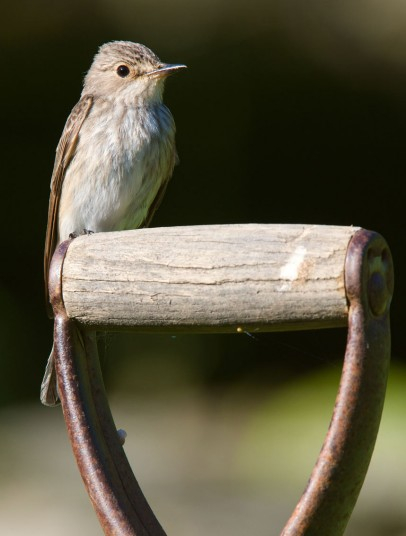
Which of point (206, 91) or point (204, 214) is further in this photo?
point (204, 214)

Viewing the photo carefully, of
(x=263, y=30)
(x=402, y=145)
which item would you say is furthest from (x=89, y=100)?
(x=402, y=145)

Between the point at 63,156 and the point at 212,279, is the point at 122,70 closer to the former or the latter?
the point at 63,156

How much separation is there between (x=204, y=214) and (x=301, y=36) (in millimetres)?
1455

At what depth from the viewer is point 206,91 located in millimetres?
5961

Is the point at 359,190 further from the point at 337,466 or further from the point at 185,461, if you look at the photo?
the point at 337,466

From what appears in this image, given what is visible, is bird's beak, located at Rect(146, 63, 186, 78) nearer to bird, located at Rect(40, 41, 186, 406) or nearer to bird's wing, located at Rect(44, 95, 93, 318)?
bird, located at Rect(40, 41, 186, 406)

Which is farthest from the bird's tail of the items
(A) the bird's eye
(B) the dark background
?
(B) the dark background

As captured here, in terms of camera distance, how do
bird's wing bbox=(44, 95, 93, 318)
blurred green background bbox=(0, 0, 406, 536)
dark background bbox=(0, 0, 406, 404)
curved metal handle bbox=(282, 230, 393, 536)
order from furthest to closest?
dark background bbox=(0, 0, 406, 404) < blurred green background bbox=(0, 0, 406, 536) < bird's wing bbox=(44, 95, 93, 318) < curved metal handle bbox=(282, 230, 393, 536)

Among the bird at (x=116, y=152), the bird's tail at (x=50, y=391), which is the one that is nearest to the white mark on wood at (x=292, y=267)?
the bird's tail at (x=50, y=391)

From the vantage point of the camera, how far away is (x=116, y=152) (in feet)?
12.8

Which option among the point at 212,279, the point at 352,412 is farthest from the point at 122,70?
the point at 352,412

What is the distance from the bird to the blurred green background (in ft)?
4.10

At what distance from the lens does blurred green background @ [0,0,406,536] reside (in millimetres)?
5180

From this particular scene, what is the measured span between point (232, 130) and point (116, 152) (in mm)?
2314
